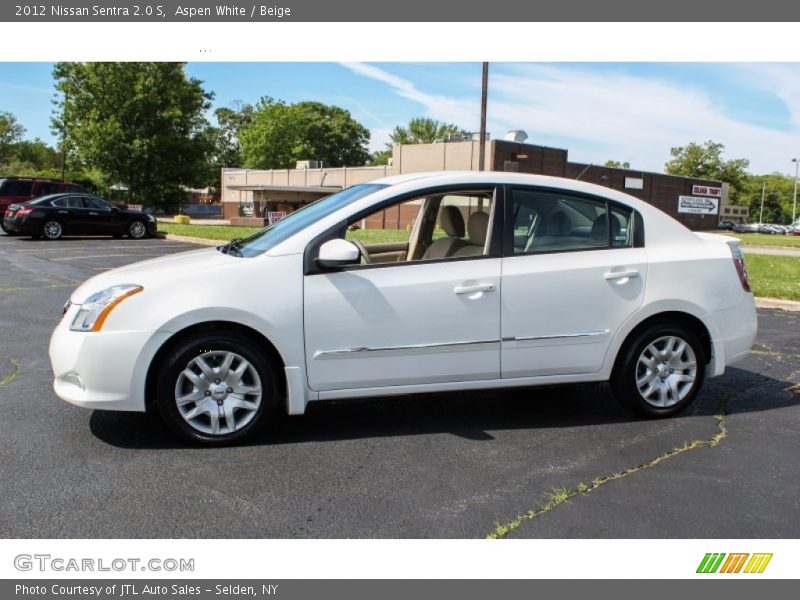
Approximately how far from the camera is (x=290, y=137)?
81.4 m

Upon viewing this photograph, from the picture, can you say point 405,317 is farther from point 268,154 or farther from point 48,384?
point 268,154

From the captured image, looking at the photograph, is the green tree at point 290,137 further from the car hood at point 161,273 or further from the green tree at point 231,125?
the car hood at point 161,273

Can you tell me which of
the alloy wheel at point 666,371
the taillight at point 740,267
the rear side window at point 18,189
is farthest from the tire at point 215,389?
the rear side window at point 18,189

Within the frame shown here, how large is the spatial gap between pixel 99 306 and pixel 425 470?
211cm

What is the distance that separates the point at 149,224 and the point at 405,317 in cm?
2079

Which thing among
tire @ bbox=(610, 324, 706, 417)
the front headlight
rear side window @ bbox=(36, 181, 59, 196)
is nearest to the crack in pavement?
tire @ bbox=(610, 324, 706, 417)

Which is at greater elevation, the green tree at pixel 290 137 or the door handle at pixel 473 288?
the green tree at pixel 290 137

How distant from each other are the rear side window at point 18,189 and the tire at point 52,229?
4.33 meters

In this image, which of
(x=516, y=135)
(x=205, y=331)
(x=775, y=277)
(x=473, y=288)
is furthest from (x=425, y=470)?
(x=516, y=135)

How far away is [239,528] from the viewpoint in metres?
3.22

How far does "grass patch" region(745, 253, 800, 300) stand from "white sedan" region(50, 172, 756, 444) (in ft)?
21.3

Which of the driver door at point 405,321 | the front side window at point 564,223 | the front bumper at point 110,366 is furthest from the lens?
the front side window at point 564,223

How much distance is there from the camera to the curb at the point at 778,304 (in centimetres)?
1020

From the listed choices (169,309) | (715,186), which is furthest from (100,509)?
(715,186)
